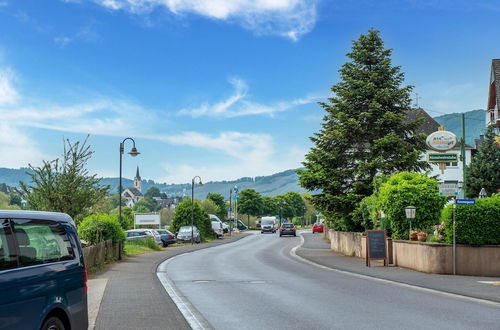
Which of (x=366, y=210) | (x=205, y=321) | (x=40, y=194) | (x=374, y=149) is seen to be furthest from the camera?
(x=374, y=149)

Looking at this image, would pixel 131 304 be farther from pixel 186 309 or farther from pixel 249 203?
pixel 249 203

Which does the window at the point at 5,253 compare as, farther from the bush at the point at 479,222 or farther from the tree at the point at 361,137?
the tree at the point at 361,137

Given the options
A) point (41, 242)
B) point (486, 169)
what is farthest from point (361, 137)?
point (41, 242)

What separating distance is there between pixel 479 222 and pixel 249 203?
11789 centimetres

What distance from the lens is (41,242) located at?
24.0ft

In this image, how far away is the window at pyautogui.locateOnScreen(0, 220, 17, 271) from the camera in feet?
20.8

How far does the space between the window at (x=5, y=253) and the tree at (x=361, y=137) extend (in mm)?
29959

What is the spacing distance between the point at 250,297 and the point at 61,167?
40.6 feet

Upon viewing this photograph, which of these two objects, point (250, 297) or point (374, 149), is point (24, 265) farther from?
point (374, 149)

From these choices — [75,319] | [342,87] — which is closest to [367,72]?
[342,87]

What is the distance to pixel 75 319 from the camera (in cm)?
776

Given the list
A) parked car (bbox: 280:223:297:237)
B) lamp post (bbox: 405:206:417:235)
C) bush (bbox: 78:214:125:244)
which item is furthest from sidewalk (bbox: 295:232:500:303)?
parked car (bbox: 280:223:297:237)

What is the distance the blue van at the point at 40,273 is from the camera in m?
6.32

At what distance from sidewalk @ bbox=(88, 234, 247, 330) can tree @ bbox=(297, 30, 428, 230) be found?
1671 centimetres
